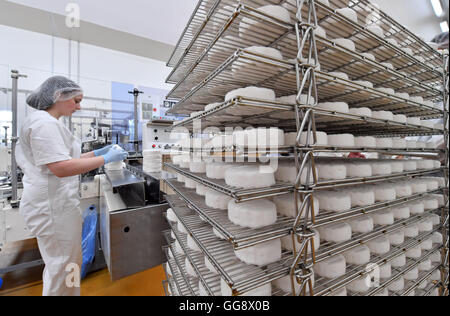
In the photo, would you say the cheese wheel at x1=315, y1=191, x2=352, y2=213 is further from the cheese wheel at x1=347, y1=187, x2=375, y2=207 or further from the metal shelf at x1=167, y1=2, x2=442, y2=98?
the metal shelf at x1=167, y1=2, x2=442, y2=98

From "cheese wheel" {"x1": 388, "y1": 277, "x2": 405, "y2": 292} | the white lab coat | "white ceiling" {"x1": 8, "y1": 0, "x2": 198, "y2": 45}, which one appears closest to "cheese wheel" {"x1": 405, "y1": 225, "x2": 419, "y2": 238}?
"cheese wheel" {"x1": 388, "y1": 277, "x2": 405, "y2": 292}

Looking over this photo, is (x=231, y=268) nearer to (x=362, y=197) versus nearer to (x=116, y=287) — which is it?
(x=362, y=197)

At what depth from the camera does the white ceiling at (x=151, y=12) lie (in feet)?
6.79

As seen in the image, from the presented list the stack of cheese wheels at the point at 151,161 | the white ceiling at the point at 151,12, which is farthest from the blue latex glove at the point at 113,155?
the white ceiling at the point at 151,12

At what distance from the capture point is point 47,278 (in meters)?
1.16

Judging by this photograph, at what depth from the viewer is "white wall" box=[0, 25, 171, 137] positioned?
7.43 ft

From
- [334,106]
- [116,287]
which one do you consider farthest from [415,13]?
[116,287]

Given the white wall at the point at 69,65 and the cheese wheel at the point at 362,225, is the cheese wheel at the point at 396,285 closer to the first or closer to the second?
the cheese wheel at the point at 362,225

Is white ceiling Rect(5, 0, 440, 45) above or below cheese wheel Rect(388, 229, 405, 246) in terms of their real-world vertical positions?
above

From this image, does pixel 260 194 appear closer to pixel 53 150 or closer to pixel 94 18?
pixel 53 150

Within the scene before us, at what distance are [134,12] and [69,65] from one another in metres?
1.27

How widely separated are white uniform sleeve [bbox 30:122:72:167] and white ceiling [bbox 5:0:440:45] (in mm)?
1864

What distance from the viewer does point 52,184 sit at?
117 cm

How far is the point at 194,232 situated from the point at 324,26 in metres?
1.23
